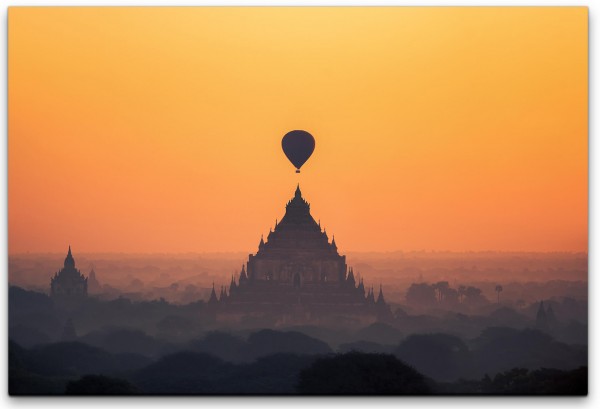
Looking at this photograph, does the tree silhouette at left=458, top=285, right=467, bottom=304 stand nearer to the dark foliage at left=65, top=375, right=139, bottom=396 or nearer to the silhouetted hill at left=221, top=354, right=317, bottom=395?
the silhouetted hill at left=221, top=354, right=317, bottom=395

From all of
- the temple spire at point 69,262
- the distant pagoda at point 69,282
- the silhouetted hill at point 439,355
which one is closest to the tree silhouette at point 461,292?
the silhouetted hill at point 439,355

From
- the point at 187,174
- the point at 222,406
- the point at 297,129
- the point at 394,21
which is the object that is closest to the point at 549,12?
the point at 394,21

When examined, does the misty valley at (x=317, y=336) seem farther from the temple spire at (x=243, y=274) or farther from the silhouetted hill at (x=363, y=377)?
the temple spire at (x=243, y=274)

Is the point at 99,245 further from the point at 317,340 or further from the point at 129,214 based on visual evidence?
the point at 317,340

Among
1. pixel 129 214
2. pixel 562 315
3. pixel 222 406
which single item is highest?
pixel 129 214

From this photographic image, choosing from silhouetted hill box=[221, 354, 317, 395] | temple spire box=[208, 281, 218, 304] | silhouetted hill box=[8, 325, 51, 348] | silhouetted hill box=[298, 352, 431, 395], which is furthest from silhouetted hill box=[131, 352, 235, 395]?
silhouetted hill box=[8, 325, 51, 348]

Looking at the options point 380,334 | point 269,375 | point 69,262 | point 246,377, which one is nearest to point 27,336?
point 69,262
